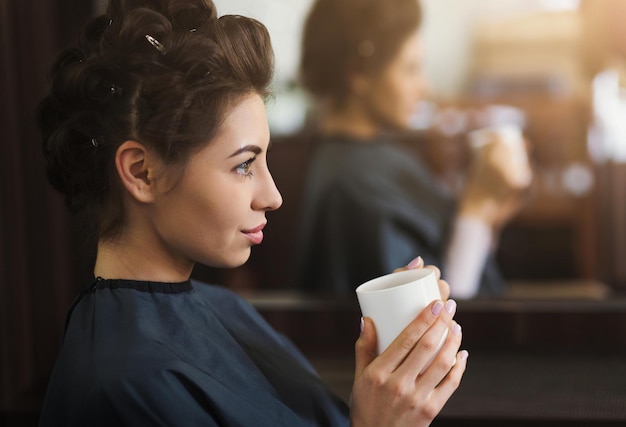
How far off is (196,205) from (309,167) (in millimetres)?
820

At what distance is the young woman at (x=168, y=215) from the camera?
62cm

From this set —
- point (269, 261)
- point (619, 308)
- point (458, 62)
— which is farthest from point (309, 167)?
point (619, 308)

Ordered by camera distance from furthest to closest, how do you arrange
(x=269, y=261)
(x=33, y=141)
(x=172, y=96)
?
1. (x=269, y=261)
2. (x=33, y=141)
3. (x=172, y=96)

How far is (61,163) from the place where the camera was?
676mm

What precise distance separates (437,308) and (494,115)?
0.84m

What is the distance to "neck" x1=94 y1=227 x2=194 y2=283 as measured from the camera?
698mm

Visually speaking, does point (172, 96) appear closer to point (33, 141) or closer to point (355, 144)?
point (33, 141)

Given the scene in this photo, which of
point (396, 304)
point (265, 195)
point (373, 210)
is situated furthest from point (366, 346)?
point (373, 210)

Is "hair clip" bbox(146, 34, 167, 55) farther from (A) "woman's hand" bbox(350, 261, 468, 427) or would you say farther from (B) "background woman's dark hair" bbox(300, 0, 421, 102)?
(B) "background woman's dark hair" bbox(300, 0, 421, 102)

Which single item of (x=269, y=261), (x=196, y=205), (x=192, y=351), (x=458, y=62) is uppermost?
(x=458, y=62)

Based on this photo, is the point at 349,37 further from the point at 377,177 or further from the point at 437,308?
the point at 437,308

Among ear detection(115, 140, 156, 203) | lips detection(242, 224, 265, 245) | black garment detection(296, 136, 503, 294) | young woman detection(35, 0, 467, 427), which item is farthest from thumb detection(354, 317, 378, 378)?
black garment detection(296, 136, 503, 294)

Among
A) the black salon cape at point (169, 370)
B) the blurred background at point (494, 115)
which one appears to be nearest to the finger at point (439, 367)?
the black salon cape at point (169, 370)

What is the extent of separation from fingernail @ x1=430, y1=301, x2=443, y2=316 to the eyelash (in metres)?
0.20
